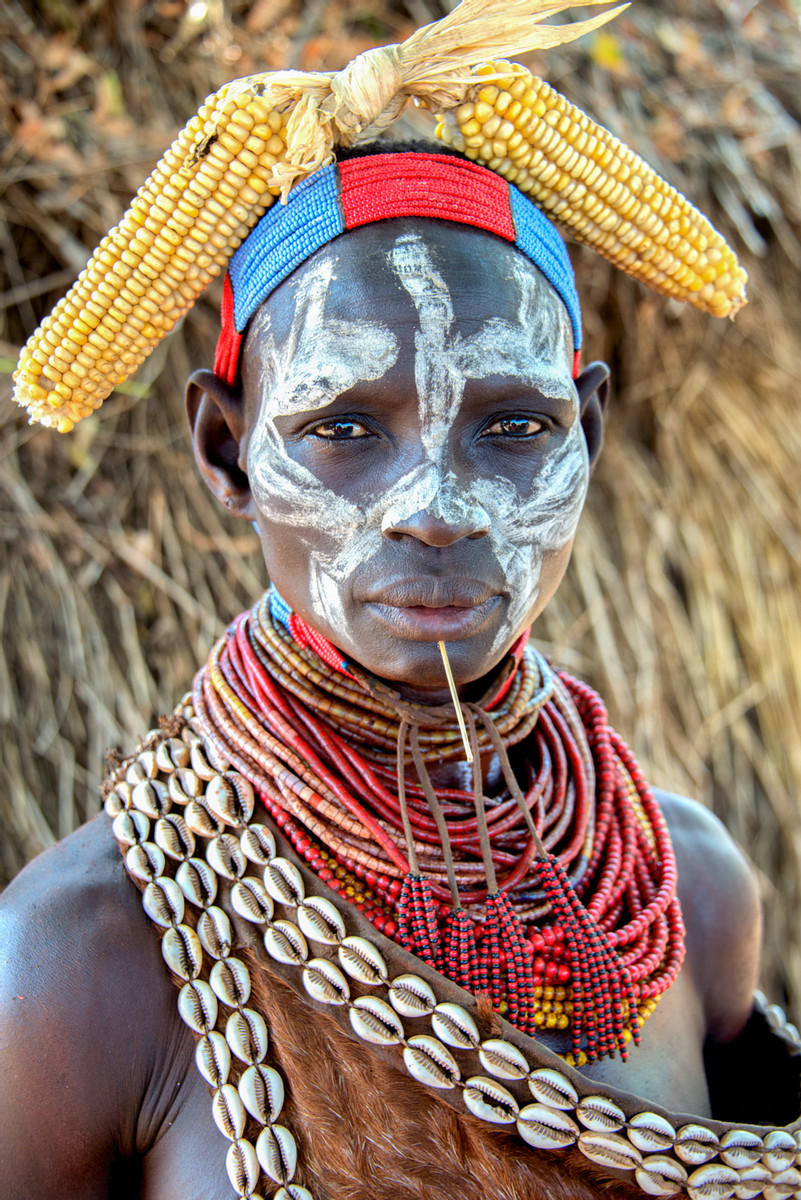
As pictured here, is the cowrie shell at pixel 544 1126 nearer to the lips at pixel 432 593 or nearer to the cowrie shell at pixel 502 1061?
the cowrie shell at pixel 502 1061

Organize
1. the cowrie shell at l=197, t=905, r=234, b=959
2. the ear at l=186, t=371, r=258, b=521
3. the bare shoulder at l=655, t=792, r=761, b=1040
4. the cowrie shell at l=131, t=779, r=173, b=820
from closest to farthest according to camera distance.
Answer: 1. the cowrie shell at l=197, t=905, r=234, b=959
2. the cowrie shell at l=131, t=779, r=173, b=820
3. the ear at l=186, t=371, r=258, b=521
4. the bare shoulder at l=655, t=792, r=761, b=1040

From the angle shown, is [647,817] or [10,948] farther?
[647,817]

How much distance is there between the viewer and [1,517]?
3.17 m

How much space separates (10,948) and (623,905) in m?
0.92

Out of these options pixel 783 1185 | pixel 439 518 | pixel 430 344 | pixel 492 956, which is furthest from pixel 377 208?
pixel 783 1185

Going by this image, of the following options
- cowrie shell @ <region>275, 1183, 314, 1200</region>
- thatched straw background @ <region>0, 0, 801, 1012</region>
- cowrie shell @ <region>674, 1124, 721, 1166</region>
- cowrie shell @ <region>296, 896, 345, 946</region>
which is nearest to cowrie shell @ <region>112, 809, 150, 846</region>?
cowrie shell @ <region>296, 896, 345, 946</region>

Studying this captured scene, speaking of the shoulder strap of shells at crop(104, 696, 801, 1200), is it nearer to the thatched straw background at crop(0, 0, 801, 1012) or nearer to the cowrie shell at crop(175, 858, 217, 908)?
the cowrie shell at crop(175, 858, 217, 908)

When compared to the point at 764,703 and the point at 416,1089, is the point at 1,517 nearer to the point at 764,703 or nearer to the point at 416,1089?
the point at 416,1089

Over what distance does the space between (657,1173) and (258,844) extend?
682mm

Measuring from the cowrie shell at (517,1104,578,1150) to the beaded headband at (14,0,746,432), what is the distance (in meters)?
1.19

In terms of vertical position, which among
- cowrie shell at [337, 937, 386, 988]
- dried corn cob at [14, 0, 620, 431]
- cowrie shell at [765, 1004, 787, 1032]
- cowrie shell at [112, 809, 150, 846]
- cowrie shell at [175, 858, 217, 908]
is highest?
dried corn cob at [14, 0, 620, 431]

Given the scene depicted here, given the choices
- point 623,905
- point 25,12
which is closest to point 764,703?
point 623,905

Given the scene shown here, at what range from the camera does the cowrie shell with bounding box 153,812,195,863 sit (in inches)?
57.7

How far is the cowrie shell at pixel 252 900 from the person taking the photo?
141 cm
